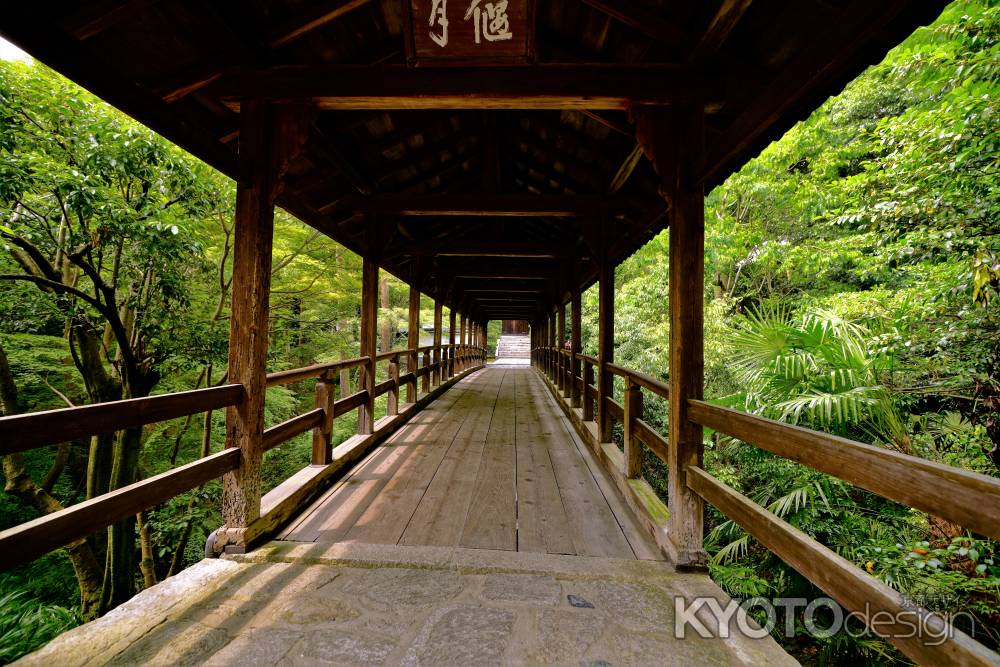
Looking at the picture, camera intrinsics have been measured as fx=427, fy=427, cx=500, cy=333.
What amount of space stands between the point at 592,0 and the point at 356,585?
10.7 ft

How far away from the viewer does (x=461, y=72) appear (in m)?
2.61

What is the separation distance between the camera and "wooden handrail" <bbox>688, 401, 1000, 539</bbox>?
0.94 metres

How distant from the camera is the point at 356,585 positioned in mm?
2035

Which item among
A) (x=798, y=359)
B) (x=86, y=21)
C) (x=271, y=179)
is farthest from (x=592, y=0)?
(x=798, y=359)

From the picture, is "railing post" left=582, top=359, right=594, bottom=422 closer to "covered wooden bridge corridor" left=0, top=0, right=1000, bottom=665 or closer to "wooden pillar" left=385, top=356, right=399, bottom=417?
"covered wooden bridge corridor" left=0, top=0, right=1000, bottom=665

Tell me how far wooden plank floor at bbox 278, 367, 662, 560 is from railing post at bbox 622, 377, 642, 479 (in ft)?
0.86

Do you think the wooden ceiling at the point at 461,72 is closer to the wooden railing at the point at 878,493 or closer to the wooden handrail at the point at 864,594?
the wooden railing at the point at 878,493

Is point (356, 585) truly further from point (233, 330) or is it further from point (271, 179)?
point (271, 179)

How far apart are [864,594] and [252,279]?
10.1 feet

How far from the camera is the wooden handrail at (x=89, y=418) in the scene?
1355 millimetres

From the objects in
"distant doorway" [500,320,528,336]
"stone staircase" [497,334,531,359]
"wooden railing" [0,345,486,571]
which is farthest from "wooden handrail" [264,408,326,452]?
"distant doorway" [500,320,528,336]

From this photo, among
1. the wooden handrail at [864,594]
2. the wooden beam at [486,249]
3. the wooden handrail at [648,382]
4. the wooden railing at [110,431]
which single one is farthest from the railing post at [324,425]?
the wooden beam at [486,249]

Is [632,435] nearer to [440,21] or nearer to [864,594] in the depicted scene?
[864,594]

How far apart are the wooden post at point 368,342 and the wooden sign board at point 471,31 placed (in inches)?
105
